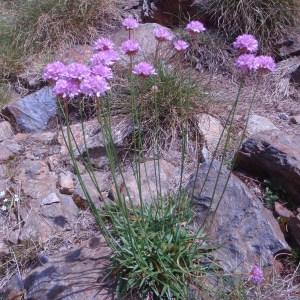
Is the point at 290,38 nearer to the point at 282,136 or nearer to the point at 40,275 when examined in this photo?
the point at 282,136

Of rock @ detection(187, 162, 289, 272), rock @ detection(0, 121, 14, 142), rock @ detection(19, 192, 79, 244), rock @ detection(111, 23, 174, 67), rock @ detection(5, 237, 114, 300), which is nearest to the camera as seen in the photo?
rock @ detection(5, 237, 114, 300)

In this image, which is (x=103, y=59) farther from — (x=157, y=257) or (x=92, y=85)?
(x=157, y=257)

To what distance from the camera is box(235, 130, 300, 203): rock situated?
3.04 metres

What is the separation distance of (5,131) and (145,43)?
1510mm

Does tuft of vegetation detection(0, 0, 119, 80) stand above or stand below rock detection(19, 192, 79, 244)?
above

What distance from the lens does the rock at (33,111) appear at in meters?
4.38

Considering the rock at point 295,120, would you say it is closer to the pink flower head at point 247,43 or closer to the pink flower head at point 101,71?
the pink flower head at point 247,43

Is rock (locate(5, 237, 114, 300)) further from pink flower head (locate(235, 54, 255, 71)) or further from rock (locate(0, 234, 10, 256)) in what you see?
pink flower head (locate(235, 54, 255, 71))

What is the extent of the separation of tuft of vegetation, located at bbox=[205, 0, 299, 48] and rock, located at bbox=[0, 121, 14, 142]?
2.14 metres

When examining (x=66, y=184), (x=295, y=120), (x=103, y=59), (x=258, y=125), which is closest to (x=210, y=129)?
(x=258, y=125)

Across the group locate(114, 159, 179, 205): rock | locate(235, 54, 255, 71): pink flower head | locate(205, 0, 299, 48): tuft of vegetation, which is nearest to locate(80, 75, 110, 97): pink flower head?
locate(235, 54, 255, 71): pink flower head

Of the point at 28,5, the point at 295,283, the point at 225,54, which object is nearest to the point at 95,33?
the point at 28,5

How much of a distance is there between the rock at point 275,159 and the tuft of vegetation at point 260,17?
175 cm

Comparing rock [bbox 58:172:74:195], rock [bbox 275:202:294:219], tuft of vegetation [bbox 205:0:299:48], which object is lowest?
rock [bbox 58:172:74:195]
